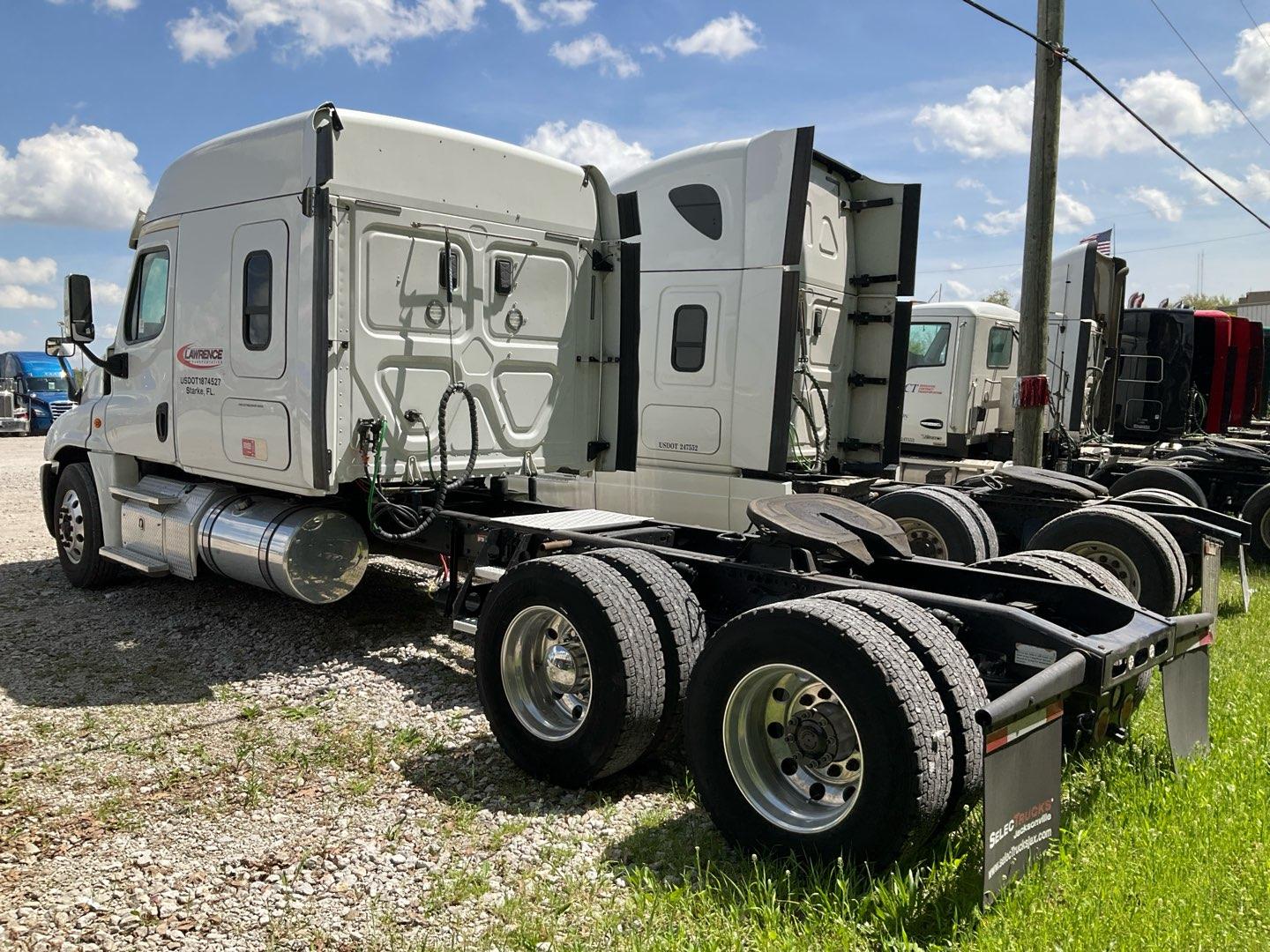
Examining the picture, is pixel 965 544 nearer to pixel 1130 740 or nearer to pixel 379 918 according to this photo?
pixel 1130 740

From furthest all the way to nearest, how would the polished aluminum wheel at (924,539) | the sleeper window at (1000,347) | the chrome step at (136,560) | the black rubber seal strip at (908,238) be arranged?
the sleeper window at (1000,347) → the black rubber seal strip at (908,238) → the polished aluminum wheel at (924,539) → the chrome step at (136,560)

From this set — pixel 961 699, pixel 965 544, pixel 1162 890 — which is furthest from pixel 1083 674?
pixel 965 544

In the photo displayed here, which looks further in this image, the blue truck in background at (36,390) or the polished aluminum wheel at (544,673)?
the blue truck in background at (36,390)

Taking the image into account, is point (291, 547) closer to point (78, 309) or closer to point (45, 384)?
point (78, 309)

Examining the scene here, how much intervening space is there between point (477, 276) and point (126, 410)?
9.71ft

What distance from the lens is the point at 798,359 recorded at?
823 cm

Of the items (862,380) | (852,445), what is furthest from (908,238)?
(852,445)

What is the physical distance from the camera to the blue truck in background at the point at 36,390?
26.8 meters

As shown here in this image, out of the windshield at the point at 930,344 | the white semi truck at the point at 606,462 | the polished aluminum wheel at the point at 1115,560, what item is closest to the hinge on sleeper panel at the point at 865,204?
the white semi truck at the point at 606,462

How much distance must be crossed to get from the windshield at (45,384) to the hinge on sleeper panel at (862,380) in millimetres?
24375

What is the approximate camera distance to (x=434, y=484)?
21.0ft

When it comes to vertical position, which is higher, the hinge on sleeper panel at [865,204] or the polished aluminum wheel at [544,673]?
the hinge on sleeper panel at [865,204]

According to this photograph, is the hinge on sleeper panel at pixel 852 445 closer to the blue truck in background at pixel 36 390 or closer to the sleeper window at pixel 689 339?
the sleeper window at pixel 689 339

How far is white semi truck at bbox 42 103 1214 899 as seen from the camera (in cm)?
339
